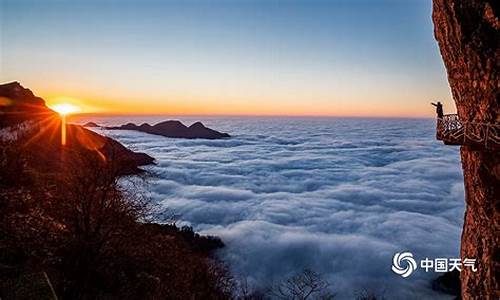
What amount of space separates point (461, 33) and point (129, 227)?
648 inches

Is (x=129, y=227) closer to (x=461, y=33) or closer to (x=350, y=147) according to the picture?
(x=461, y=33)

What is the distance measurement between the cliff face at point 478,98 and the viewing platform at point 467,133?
1.40 ft

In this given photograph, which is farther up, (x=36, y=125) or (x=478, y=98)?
(x=478, y=98)

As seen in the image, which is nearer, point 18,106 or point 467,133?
point 467,133

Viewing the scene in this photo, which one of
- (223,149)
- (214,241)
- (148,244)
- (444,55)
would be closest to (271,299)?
(214,241)

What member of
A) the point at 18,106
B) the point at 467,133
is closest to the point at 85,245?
the point at 467,133

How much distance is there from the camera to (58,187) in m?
21.8

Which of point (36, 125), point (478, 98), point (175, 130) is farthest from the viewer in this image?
point (175, 130)

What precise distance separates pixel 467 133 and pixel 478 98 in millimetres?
1546

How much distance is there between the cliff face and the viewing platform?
1.40 feet

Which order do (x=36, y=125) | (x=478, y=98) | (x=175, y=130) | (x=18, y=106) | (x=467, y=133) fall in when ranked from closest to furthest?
1. (x=467, y=133)
2. (x=478, y=98)
3. (x=36, y=125)
4. (x=18, y=106)
5. (x=175, y=130)

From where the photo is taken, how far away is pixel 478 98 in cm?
1355

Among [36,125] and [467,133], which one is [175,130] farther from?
[467,133]

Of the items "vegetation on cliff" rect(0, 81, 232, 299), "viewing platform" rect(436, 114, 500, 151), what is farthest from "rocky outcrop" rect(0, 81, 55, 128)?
"viewing platform" rect(436, 114, 500, 151)
